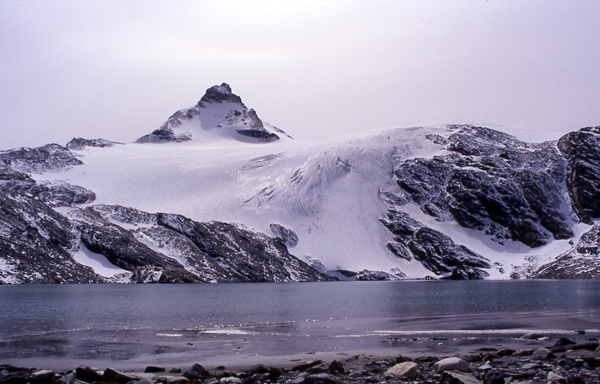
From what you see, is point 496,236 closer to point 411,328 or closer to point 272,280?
point 272,280

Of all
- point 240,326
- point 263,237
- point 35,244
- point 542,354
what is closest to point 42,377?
point 542,354

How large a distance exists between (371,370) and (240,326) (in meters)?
24.2

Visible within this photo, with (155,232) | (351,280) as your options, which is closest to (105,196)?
(155,232)

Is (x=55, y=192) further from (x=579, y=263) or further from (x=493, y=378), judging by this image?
(x=493, y=378)

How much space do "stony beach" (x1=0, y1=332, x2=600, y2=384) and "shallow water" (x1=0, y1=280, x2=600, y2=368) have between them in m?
3.43

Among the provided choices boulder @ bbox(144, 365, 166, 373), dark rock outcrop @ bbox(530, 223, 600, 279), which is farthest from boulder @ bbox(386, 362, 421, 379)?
dark rock outcrop @ bbox(530, 223, 600, 279)

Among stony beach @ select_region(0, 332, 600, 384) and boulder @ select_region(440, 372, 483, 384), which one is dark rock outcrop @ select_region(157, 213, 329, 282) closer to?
stony beach @ select_region(0, 332, 600, 384)

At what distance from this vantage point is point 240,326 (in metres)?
47.7

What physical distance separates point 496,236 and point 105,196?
478ft

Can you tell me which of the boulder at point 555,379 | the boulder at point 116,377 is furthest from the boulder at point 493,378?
the boulder at point 116,377

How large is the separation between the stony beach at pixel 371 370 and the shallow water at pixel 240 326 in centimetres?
343

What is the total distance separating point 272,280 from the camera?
474 feet

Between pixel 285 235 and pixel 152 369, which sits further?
pixel 285 235

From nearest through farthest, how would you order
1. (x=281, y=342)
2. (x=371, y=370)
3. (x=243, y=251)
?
(x=371, y=370), (x=281, y=342), (x=243, y=251)
